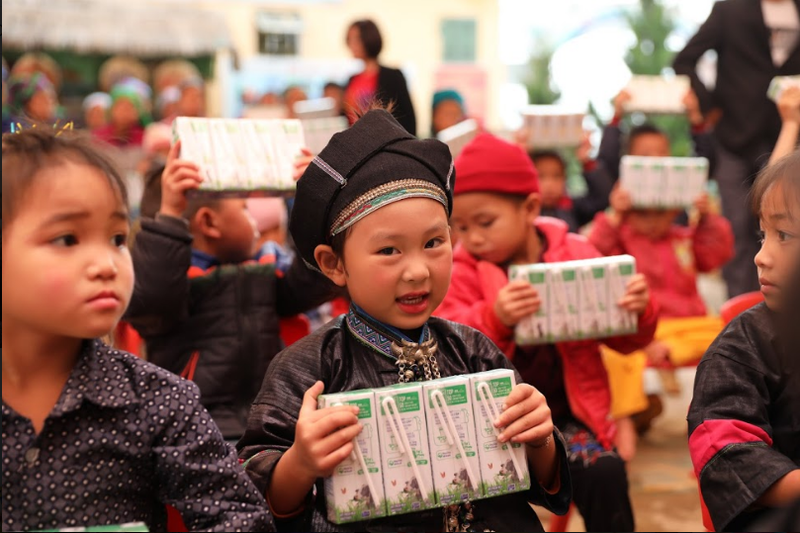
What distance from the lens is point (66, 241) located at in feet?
5.18

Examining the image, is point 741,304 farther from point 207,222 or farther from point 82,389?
point 82,389

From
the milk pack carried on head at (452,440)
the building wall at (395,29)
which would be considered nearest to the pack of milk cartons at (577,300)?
the milk pack carried on head at (452,440)

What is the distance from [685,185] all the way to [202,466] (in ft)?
12.4

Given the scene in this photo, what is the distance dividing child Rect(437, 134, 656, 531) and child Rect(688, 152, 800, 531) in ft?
2.99

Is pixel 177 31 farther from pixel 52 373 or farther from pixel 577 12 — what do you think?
pixel 52 373

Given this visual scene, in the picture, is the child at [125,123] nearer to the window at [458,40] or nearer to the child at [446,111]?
the child at [446,111]

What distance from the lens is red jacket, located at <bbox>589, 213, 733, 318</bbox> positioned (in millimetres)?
4996

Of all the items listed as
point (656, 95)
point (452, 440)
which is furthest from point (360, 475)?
point (656, 95)

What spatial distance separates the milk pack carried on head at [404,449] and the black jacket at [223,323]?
1.24 metres

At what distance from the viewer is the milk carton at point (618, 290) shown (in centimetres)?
295

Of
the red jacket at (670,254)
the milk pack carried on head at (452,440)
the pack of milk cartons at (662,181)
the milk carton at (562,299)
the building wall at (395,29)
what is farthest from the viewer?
the building wall at (395,29)

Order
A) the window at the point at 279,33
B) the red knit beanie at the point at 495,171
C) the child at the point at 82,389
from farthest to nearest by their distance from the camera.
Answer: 1. the window at the point at 279,33
2. the red knit beanie at the point at 495,171
3. the child at the point at 82,389

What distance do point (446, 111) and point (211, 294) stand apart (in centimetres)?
442

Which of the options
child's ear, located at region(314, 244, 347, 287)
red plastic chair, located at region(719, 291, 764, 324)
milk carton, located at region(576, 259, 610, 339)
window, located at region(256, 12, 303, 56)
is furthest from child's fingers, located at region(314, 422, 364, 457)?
window, located at region(256, 12, 303, 56)
